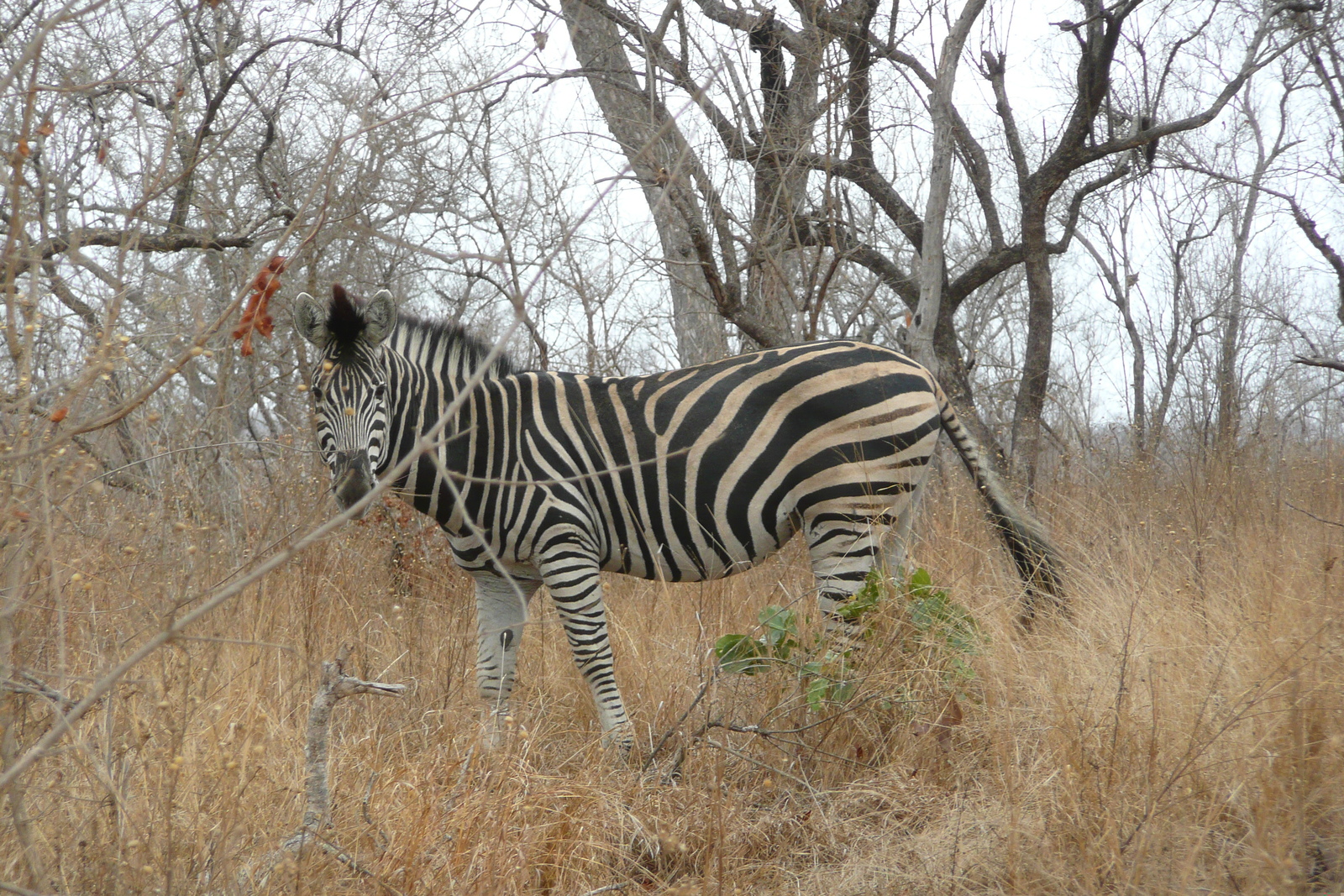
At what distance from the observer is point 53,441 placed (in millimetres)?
1763

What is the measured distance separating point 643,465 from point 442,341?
1.13 metres

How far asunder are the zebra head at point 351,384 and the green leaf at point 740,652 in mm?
1481

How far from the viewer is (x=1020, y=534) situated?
417 centimetres

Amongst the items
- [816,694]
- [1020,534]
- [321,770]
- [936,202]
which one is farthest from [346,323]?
[936,202]

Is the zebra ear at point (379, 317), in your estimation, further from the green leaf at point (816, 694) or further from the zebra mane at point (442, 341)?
the green leaf at point (816, 694)

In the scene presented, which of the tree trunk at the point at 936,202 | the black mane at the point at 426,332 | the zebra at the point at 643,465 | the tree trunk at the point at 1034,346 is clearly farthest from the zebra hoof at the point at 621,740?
the tree trunk at the point at 1034,346

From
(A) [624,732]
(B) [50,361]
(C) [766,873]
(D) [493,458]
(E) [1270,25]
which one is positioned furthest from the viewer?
(E) [1270,25]

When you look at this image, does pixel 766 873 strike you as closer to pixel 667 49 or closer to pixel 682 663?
pixel 682 663

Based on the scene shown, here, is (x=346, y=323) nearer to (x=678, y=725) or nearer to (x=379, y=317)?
(x=379, y=317)

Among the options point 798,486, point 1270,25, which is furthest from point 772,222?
point 1270,25

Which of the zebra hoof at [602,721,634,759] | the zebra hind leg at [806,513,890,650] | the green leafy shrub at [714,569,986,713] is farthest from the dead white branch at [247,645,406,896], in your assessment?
the zebra hind leg at [806,513,890,650]

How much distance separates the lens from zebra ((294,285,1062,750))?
12.5ft

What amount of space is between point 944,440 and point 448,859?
9536 millimetres

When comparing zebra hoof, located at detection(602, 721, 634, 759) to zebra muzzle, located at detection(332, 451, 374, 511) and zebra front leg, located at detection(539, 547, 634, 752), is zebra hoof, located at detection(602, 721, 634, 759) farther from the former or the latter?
zebra muzzle, located at detection(332, 451, 374, 511)
